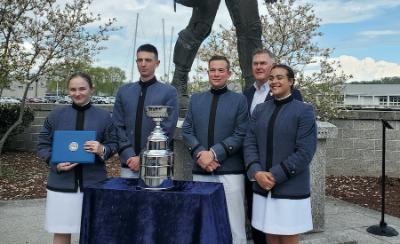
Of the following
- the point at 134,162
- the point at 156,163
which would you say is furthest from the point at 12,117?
the point at 156,163

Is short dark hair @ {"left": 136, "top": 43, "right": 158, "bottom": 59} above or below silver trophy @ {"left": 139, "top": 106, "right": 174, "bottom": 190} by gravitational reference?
above

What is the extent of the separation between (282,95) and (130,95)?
114cm

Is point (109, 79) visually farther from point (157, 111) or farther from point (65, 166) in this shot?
point (157, 111)

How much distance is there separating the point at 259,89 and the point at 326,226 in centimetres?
221

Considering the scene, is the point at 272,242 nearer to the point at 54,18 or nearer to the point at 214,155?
the point at 214,155

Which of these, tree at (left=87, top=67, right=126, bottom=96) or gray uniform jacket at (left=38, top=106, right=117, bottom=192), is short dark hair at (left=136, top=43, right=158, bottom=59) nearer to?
gray uniform jacket at (left=38, top=106, right=117, bottom=192)

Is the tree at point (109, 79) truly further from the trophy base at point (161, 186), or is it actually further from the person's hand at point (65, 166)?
the trophy base at point (161, 186)

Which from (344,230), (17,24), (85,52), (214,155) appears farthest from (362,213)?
(17,24)

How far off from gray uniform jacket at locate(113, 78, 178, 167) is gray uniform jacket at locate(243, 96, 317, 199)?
27.0 inches

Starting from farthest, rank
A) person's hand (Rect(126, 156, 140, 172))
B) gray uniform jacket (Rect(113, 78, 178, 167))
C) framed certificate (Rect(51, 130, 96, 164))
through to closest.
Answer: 1. gray uniform jacket (Rect(113, 78, 178, 167))
2. person's hand (Rect(126, 156, 140, 172))
3. framed certificate (Rect(51, 130, 96, 164))

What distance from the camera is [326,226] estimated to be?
4734mm

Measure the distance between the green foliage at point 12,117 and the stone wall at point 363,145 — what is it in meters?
7.31

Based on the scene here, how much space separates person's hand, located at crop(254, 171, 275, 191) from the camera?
2.71 metres

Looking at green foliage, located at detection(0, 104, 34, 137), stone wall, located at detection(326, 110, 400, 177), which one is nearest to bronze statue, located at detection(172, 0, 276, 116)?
stone wall, located at detection(326, 110, 400, 177)
